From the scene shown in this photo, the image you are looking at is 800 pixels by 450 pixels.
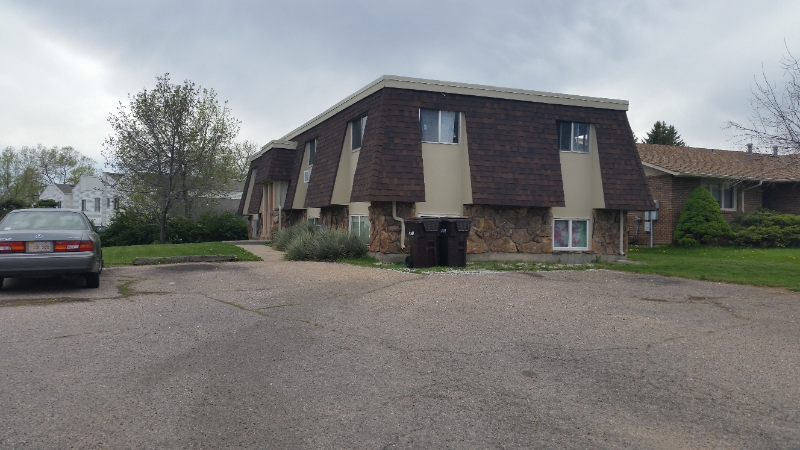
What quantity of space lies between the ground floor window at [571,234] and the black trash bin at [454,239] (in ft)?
16.2

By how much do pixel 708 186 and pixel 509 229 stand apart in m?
13.7

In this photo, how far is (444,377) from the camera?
18.8 feet

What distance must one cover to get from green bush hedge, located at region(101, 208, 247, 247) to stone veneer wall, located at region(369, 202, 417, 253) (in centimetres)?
1562

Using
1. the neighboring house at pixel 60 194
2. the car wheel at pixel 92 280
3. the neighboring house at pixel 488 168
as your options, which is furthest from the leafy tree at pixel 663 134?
the neighboring house at pixel 60 194

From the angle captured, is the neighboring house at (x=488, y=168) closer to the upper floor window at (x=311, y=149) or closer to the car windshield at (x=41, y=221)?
the upper floor window at (x=311, y=149)

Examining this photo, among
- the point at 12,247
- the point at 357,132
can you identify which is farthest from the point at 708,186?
the point at 12,247

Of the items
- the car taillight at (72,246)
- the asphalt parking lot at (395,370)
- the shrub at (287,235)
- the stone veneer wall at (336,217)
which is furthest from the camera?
the shrub at (287,235)

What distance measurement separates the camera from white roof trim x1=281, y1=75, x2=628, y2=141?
17.3m

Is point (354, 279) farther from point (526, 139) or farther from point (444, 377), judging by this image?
point (526, 139)

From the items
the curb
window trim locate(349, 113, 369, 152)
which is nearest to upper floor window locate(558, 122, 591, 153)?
window trim locate(349, 113, 369, 152)

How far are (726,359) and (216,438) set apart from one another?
17.4 ft

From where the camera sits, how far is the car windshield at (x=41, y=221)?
35.2 ft

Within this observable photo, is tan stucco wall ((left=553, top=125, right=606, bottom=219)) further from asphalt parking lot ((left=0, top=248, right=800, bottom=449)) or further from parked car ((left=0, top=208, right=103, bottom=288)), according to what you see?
parked car ((left=0, top=208, right=103, bottom=288))

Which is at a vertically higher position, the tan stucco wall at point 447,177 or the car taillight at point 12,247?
the tan stucco wall at point 447,177
